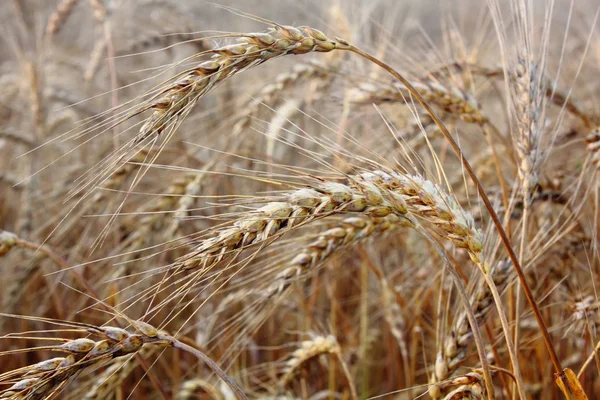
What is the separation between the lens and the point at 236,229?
783 millimetres

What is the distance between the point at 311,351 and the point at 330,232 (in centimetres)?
35

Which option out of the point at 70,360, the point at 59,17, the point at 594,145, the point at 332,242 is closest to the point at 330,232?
the point at 332,242

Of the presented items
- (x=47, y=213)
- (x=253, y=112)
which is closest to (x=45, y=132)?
(x=47, y=213)

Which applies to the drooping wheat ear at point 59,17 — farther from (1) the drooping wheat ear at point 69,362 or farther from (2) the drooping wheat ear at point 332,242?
(1) the drooping wheat ear at point 69,362

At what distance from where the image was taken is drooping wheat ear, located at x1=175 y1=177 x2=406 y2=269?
774 millimetres

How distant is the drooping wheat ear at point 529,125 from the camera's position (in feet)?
3.51

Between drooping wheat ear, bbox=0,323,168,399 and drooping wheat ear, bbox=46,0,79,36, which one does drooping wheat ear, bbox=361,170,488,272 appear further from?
drooping wheat ear, bbox=46,0,79,36

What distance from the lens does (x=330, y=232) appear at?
1.09 meters

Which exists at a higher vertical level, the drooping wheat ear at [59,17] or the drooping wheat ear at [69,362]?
the drooping wheat ear at [59,17]

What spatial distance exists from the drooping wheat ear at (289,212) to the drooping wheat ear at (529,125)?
1.28ft

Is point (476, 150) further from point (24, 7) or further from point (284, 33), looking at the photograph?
point (24, 7)

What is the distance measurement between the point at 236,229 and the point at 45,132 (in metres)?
1.87

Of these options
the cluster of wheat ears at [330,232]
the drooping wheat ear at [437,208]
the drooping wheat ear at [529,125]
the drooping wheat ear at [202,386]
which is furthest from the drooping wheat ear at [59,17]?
the drooping wheat ear at [437,208]

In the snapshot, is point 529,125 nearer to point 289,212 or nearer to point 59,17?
point 289,212
